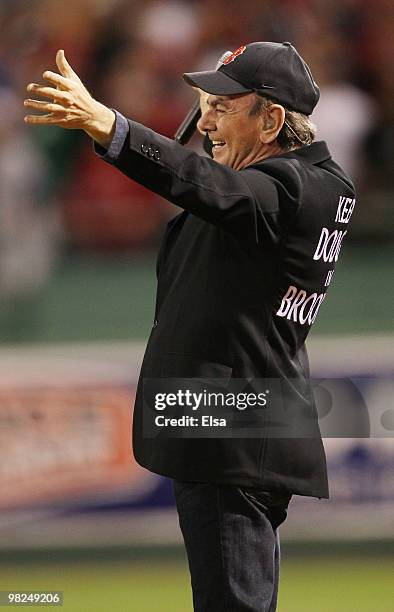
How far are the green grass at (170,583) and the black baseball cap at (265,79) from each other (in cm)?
260

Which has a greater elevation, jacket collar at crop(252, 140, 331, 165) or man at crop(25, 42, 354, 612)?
jacket collar at crop(252, 140, 331, 165)

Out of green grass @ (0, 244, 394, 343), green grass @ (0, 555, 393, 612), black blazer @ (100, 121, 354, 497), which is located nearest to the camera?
black blazer @ (100, 121, 354, 497)

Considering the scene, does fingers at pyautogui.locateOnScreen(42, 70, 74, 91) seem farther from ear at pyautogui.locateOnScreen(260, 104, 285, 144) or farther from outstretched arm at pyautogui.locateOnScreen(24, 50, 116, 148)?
ear at pyautogui.locateOnScreen(260, 104, 285, 144)

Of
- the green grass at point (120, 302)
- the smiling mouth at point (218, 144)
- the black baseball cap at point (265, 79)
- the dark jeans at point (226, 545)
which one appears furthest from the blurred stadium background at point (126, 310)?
the black baseball cap at point (265, 79)

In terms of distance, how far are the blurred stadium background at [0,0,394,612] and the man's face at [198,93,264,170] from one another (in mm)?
2598

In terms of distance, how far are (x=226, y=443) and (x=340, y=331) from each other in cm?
315

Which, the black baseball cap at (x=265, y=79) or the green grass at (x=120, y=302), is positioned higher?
the black baseball cap at (x=265, y=79)

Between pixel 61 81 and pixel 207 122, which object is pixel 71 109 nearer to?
pixel 61 81

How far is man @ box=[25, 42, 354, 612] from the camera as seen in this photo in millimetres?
2725

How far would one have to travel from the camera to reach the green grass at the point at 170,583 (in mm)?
5000

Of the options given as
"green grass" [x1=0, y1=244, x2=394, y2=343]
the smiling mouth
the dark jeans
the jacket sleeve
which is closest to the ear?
the smiling mouth

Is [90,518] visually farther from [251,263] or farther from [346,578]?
[251,263]

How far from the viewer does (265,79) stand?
9.31ft

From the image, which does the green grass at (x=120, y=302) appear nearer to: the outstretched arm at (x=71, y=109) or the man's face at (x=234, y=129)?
the man's face at (x=234, y=129)
